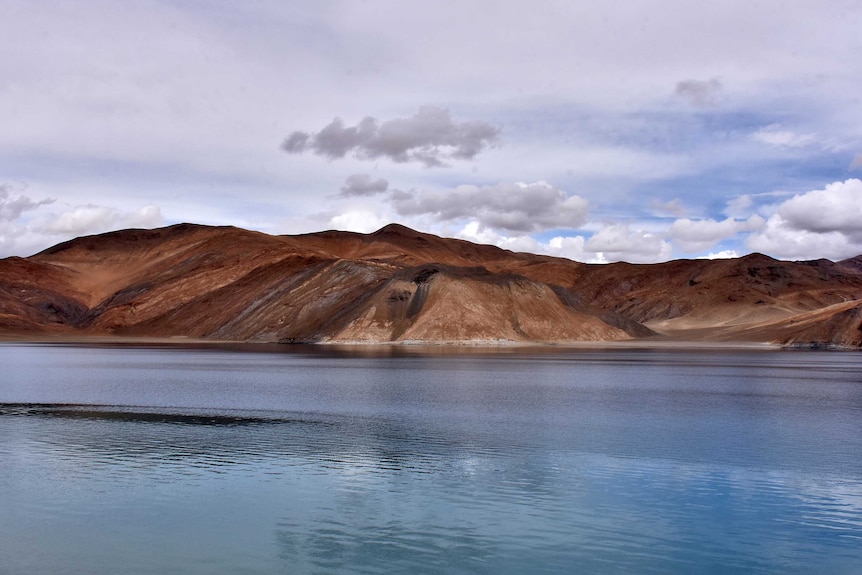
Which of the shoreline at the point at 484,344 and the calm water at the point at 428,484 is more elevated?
the shoreline at the point at 484,344

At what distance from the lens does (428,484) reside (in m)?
23.9

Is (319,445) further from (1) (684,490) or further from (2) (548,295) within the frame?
(2) (548,295)

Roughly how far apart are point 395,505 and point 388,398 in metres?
25.7

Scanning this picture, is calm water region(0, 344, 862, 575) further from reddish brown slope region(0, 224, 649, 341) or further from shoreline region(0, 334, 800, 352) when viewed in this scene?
reddish brown slope region(0, 224, 649, 341)

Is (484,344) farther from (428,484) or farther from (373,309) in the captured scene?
(428,484)

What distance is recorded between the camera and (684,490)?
23359 mm

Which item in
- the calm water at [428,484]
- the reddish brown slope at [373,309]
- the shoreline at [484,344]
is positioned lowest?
the calm water at [428,484]

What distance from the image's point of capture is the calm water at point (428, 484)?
17547 millimetres

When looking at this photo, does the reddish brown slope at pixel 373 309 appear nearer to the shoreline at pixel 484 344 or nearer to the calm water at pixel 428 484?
the shoreline at pixel 484 344

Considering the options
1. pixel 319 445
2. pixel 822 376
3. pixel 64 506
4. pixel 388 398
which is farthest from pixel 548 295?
pixel 64 506

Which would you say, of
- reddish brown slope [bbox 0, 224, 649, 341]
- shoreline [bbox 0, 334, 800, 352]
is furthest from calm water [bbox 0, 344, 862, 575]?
reddish brown slope [bbox 0, 224, 649, 341]

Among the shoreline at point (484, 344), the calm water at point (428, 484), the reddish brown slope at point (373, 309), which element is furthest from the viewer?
the reddish brown slope at point (373, 309)

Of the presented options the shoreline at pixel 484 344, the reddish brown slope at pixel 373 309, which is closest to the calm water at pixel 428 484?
the shoreline at pixel 484 344

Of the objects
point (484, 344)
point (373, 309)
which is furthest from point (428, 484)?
point (373, 309)
